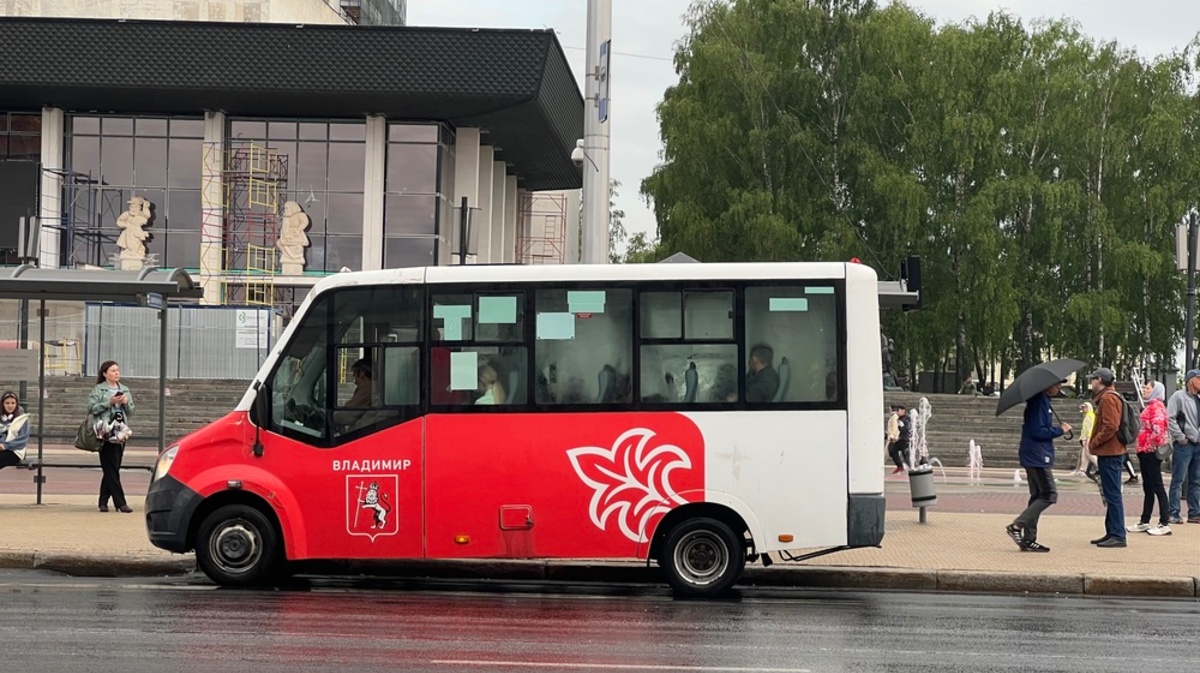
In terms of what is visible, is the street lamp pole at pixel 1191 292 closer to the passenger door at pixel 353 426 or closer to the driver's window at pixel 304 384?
the passenger door at pixel 353 426

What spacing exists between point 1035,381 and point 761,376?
4274mm

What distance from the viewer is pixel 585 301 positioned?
1288 centimetres

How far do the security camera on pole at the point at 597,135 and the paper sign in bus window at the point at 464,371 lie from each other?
6137 millimetres

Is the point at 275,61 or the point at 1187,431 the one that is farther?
the point at 275,61

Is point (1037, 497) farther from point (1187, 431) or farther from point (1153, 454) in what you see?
point (1187, 431)

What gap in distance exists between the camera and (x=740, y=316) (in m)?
12.8

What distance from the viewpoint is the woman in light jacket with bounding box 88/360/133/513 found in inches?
723

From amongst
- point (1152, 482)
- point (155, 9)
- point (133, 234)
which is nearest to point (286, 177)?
point (133, 234)

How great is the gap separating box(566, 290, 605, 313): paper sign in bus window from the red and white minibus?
0.01 meters

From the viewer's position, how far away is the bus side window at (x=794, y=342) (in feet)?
41.8

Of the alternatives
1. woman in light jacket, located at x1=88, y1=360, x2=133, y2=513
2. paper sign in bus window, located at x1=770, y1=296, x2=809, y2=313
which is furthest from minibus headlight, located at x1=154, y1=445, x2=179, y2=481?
woman in light jacket, located at x1=88, y1=360, x2=133, y2=513

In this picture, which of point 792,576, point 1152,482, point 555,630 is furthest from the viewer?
point 1152,482

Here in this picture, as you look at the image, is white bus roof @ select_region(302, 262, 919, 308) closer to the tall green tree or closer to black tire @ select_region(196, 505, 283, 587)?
black tire @ select_region(196, 505, 283, 587)

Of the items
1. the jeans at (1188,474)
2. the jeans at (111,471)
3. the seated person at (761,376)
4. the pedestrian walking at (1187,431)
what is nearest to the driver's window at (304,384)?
the seated person at (761,376)
